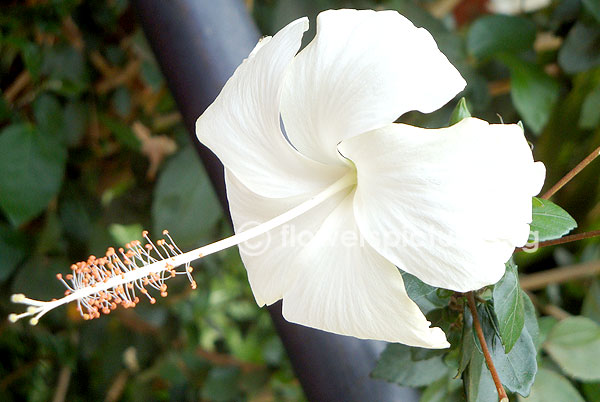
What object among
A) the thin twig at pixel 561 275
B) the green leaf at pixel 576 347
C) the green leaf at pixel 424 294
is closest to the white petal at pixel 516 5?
the thin twig at pixel 561 275

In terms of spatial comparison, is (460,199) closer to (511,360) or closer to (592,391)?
(511,360)

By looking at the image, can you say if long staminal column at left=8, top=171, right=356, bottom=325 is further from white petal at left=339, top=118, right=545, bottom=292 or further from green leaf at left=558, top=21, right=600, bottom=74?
green leaf at left=558, top=21, right=600, bottom=74

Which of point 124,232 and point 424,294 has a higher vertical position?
point 424,294

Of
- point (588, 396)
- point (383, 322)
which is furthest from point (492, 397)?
point (588, 396)

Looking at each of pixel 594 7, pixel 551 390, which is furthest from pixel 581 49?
pixel 551 390

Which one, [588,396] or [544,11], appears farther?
[544,11]

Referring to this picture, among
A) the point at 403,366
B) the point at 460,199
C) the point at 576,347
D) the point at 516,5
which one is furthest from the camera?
the point at 516,5

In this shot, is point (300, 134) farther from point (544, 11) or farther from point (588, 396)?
point (544, 11)
